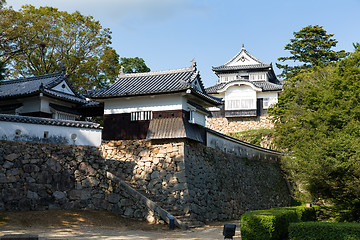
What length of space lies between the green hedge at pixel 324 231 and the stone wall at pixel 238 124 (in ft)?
98.4

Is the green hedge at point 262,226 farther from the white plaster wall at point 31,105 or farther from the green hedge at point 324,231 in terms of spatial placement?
the white plaster wall at point 31,105

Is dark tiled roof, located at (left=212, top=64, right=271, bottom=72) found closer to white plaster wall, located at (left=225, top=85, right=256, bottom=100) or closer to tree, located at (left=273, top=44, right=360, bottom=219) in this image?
white plaster wall, located at (left=225, top=85, right=256, bottom=100)

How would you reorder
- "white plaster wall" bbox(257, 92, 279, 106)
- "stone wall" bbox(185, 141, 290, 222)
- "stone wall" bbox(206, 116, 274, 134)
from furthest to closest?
"white plaster wall" bbox(257, 92, 279, 106), "stone wall" bbox(206, 116, 274, 134), "stone wall" bbox(185, 141, 290, 222)

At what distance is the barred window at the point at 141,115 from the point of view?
23.6 m

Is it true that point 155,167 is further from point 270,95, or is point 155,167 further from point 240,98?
point 270,95

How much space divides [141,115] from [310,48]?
29.0 meters

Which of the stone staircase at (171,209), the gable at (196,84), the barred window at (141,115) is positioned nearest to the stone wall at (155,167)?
the stone staircase at (171,209)

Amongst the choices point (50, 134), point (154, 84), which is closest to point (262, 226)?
point (50, 134)

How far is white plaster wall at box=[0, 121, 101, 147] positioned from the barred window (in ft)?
11.2

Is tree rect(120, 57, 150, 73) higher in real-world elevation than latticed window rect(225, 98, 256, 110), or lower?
higher

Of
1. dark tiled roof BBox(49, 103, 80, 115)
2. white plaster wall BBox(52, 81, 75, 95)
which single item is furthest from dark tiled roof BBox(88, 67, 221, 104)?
white plaster wall BBox(52, 81, 75, 95)

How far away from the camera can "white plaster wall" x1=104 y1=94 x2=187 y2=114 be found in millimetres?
23047

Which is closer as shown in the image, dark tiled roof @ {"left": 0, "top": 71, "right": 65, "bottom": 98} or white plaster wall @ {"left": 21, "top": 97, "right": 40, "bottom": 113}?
white plaster wall @ {"left": 21, "top": 97, "right": 40, "bottom": 113}

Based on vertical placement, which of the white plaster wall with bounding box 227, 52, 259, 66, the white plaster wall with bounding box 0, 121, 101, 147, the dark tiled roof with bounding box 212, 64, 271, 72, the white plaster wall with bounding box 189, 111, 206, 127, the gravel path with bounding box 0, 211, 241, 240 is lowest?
the gravel path with bounding box 0, 211, 241, 240
